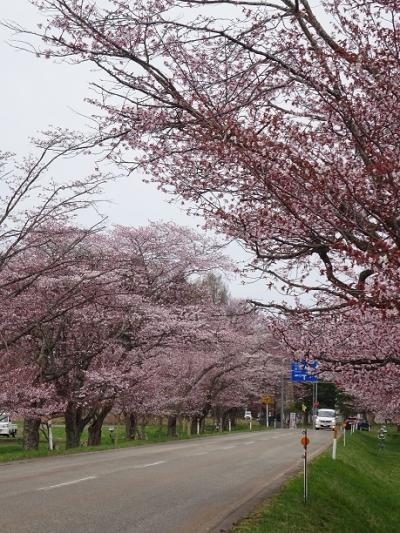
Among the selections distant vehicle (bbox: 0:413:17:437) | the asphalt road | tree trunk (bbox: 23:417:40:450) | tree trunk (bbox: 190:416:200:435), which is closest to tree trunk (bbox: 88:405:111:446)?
tree trunk (bbox: 23:417:40:450)

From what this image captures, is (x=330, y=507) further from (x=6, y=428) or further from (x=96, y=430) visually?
(x=6, y=428)

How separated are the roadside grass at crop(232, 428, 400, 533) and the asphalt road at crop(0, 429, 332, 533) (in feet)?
1.49

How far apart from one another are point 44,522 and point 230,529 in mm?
2402

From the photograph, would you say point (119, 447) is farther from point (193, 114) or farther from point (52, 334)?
point (193, 114)

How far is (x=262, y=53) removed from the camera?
6.93 metres

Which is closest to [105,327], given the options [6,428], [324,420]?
[6,428]

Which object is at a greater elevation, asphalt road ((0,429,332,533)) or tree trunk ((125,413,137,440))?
asphalt road ((0,429,332,533))

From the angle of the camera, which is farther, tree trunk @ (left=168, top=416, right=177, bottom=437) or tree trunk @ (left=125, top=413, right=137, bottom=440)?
tree trunk @ (left=168, top=416, right=177, bottom=437)

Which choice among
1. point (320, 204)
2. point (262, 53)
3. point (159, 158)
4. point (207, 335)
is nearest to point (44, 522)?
point (159, 158)

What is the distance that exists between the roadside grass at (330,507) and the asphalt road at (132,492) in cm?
45

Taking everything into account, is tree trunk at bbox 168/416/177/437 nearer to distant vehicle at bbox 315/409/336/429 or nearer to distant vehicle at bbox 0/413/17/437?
distant vehicle at bbox 0/413/17/437

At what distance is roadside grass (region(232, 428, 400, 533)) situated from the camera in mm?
9461

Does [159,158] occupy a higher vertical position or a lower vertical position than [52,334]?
higher

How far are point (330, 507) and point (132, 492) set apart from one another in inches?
138
